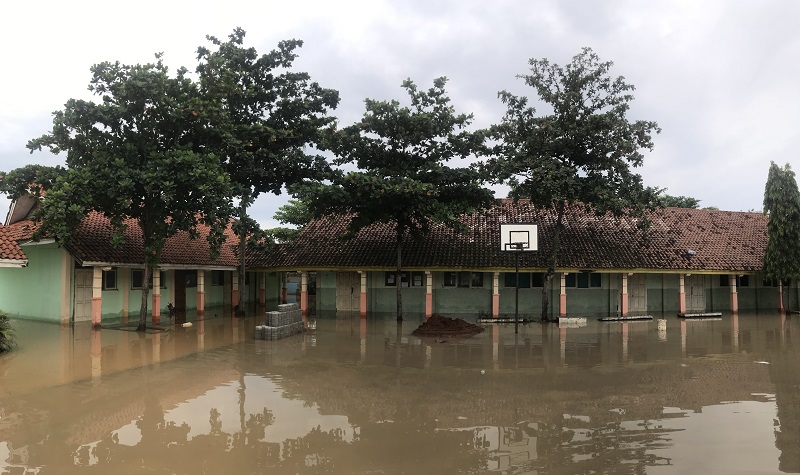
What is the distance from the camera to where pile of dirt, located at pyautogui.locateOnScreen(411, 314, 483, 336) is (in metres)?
15.2

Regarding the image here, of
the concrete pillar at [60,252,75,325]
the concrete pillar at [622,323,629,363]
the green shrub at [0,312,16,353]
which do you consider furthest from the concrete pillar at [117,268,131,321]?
the concrete pillar at [622,323,629,363]

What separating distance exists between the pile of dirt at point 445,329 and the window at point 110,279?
1170cm

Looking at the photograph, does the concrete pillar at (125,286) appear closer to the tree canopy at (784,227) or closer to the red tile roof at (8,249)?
the red tile roof at (8,249)

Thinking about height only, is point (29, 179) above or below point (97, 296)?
above

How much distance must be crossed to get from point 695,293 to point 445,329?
580 inches

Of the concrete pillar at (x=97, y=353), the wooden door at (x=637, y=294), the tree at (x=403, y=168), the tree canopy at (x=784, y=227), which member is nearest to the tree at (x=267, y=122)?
the tree at (x=403, y=168)

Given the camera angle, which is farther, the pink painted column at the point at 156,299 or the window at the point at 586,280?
the window at the point at 586,280

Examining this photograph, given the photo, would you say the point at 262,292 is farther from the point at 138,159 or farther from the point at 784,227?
the point at 784,227

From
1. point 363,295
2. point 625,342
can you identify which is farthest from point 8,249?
point 625,342

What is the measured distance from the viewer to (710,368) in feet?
34.3

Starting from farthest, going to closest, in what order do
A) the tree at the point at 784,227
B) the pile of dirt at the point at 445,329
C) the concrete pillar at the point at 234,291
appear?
1. the concrete pillar at the point at 234,291
2. the tree at the point at 784,227
3. the pile of dirt at the point at 445,329

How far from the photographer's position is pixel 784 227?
2022 centimetres

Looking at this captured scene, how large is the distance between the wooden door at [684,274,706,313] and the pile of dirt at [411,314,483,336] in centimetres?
1302

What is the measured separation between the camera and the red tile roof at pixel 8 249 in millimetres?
12219
